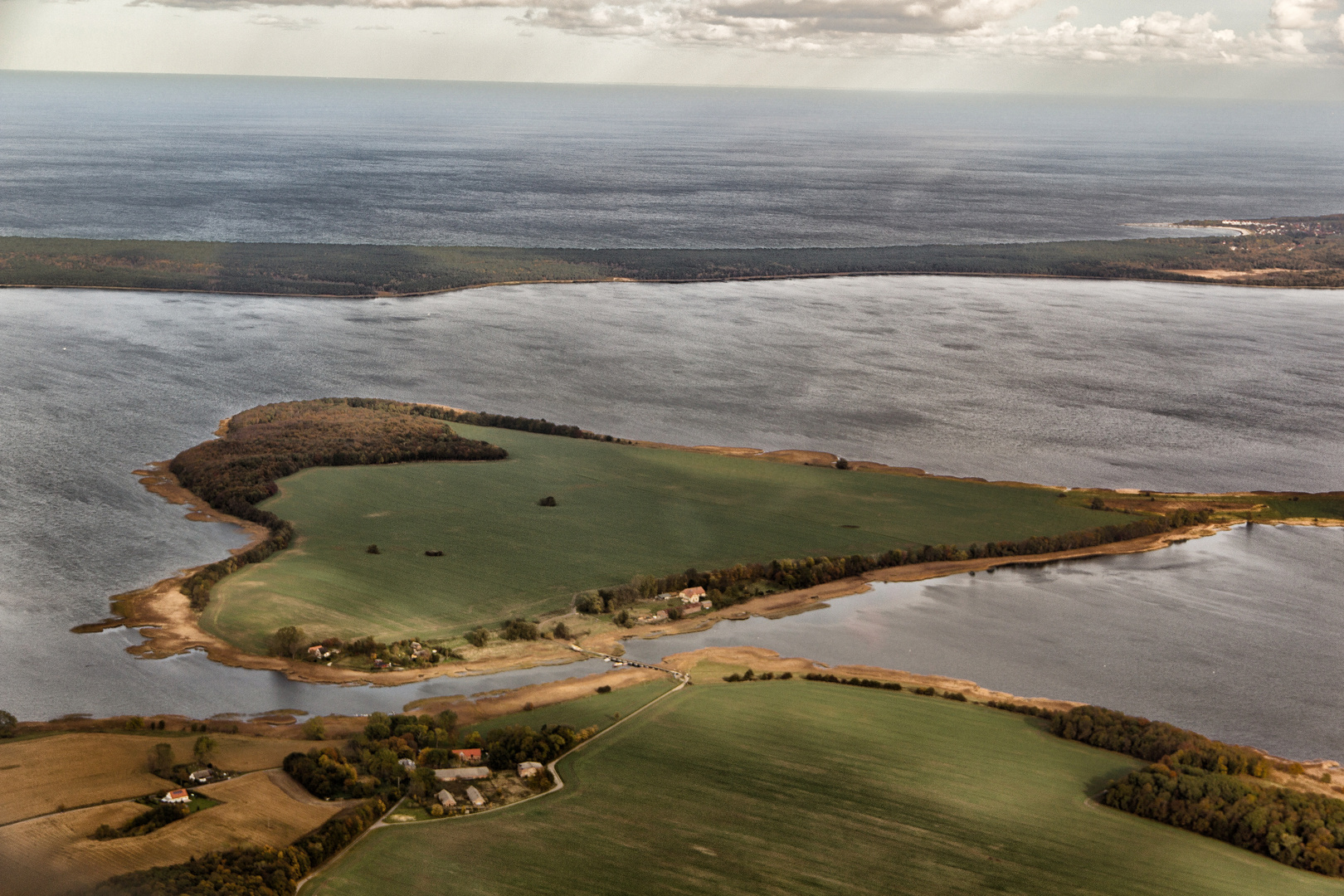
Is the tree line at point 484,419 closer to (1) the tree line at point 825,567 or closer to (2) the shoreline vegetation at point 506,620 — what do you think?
(2) the shoreline vegetation at point 506,620

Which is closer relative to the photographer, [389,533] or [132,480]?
[389,533]

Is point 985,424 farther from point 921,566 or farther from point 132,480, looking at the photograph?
point 132,480

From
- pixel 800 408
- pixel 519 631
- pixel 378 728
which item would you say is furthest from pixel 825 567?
pixel 800 408

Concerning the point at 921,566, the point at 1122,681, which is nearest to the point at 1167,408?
the point at 921,566

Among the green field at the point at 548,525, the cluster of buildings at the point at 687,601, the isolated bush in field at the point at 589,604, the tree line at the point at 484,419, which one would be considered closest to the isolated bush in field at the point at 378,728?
the green field at the point at 548,525

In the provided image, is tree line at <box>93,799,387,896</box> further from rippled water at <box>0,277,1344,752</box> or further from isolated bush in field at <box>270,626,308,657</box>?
isolated bush in field at <box>270,626,308,657</box>

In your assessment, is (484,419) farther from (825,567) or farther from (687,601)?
(825,567)
